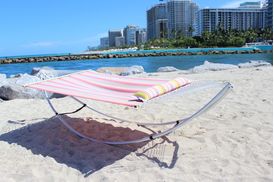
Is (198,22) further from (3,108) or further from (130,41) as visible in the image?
(3,108)

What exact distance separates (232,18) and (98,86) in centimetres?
9092

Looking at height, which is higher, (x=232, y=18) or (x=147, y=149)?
(x=232, y=18)

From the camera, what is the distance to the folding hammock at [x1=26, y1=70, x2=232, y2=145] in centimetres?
301

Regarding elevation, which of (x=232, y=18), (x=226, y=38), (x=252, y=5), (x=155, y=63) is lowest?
(x=155, y=63)

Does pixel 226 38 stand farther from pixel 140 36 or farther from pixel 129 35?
pixel 129 35

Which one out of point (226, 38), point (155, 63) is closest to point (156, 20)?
→ point (226, 38)

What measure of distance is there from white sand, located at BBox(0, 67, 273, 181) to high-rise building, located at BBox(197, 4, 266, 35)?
279 feet

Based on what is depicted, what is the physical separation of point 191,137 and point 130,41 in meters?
121

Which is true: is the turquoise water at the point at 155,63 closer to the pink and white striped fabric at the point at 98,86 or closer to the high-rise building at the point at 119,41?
the pink and white striped fabric at the point at 98,86

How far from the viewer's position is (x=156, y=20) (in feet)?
342

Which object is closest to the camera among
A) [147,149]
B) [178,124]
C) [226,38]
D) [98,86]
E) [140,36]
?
[178,124]

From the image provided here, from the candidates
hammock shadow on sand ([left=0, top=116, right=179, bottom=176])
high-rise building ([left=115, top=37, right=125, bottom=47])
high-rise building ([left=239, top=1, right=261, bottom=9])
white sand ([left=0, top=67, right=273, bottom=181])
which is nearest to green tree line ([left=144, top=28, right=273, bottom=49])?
high-rise building ([left=239, top=1, right=261, bottom=9])

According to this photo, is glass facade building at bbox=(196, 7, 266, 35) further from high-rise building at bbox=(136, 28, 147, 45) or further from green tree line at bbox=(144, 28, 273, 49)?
high-rise building at bbox=(136, 28, 147, 45)

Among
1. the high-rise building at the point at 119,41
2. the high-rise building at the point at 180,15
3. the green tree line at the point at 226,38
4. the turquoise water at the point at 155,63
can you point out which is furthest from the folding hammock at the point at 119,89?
the high-rise building at the point at 119,41
